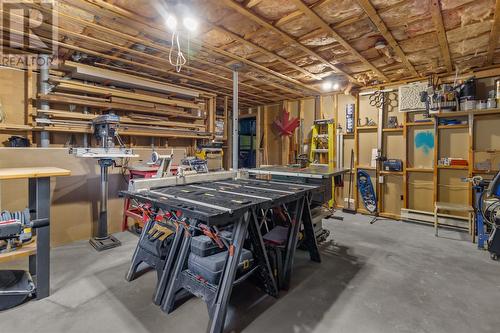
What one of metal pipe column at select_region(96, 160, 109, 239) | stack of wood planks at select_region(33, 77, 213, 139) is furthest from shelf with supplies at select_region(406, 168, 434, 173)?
metal pipe column at select_region(96, 160, 109, 239)

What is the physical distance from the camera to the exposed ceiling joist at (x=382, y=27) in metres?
2.50

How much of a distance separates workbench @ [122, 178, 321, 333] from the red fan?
397 cm

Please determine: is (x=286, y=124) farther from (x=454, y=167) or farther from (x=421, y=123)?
(x=454, y=167)

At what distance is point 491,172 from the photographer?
4074 mm

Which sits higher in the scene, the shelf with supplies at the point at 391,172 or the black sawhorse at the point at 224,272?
the shelf with supplies at the point at 391,172

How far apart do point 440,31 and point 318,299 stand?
319 cm

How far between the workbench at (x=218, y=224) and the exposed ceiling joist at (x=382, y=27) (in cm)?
182

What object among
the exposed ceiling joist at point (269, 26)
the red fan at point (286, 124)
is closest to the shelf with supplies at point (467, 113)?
the exposed ceiling joist at point (269, 26)

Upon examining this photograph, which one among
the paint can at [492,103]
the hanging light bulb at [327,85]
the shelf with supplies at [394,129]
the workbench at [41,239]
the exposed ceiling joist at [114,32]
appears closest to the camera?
the workbench at [41,239]

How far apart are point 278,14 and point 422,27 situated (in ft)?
5.59

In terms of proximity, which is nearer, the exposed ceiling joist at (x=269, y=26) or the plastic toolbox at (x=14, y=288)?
the plastic toolbox at (x=14, y=288)

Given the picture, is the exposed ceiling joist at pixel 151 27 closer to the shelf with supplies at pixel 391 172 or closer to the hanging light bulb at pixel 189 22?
the hanging light bulb at pixel 189 22

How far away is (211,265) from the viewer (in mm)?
1941

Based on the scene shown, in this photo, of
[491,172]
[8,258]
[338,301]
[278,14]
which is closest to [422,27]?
[278,14]
